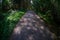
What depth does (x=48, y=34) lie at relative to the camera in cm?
695

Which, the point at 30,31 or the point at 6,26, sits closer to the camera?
the point at 30,31

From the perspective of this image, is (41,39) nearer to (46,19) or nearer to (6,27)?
(6,27)

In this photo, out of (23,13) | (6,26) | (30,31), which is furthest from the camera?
(23,13)

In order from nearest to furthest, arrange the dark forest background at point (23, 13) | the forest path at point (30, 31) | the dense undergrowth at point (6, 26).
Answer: the forest path at point (30, 31)
the dense undergrowth at point (6, 26)
the dark forest background at point (23, 13)

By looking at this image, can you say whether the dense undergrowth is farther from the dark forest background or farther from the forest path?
the forest path

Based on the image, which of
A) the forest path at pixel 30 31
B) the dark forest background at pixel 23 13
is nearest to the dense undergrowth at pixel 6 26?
the dark forest background at pixel 23 13

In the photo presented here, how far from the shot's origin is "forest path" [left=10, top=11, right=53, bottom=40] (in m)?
6.33

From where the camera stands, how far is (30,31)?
22.0 feet

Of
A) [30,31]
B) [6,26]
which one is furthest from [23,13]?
[30,31]

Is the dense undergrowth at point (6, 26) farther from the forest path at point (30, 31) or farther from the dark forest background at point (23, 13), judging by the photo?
the forest path at point (30, 31)

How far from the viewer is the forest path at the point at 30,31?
633 cm

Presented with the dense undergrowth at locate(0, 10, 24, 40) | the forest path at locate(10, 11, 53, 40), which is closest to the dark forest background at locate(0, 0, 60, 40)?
the dense undergrowth at locate(0, 10, 24, 40)

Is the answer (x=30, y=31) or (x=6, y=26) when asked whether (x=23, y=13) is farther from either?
(x=30, y=31)

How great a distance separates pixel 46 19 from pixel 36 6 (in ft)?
6.14
